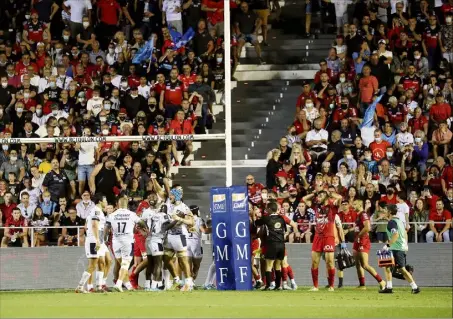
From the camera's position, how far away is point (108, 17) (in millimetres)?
32688

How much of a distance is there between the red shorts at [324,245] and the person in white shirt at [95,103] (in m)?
8.32

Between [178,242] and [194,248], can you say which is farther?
[194,248]

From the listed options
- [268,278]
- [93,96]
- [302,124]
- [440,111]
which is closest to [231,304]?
[268,278]

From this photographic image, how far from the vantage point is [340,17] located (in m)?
32.1

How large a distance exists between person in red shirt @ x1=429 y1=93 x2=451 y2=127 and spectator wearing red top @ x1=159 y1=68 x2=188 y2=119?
→ 557cm

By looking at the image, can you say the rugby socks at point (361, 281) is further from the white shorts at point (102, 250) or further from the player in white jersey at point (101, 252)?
the white shorts at point (102, 250)

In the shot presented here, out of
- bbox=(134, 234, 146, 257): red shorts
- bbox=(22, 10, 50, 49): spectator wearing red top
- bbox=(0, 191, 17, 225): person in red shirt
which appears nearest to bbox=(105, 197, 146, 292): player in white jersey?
bbox=(134, 234, 146, 257): red shorts

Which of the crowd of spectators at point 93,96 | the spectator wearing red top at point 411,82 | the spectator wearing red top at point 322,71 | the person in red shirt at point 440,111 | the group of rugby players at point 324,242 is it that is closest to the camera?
the group of rugby players at point 324,242

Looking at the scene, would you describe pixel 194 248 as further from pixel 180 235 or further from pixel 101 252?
pixel 101 252

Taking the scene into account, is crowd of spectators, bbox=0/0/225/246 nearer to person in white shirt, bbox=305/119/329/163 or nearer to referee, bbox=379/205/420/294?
person in white shirt, bbox=305/119/329/163

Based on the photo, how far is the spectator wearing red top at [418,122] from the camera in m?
28.1

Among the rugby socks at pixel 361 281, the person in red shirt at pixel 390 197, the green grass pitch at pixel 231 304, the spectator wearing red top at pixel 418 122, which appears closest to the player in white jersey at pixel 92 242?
the green grass pitch at pixel 231 304

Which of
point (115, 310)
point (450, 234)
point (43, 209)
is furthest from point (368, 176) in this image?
point (115, 310)

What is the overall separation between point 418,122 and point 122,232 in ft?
26.2
